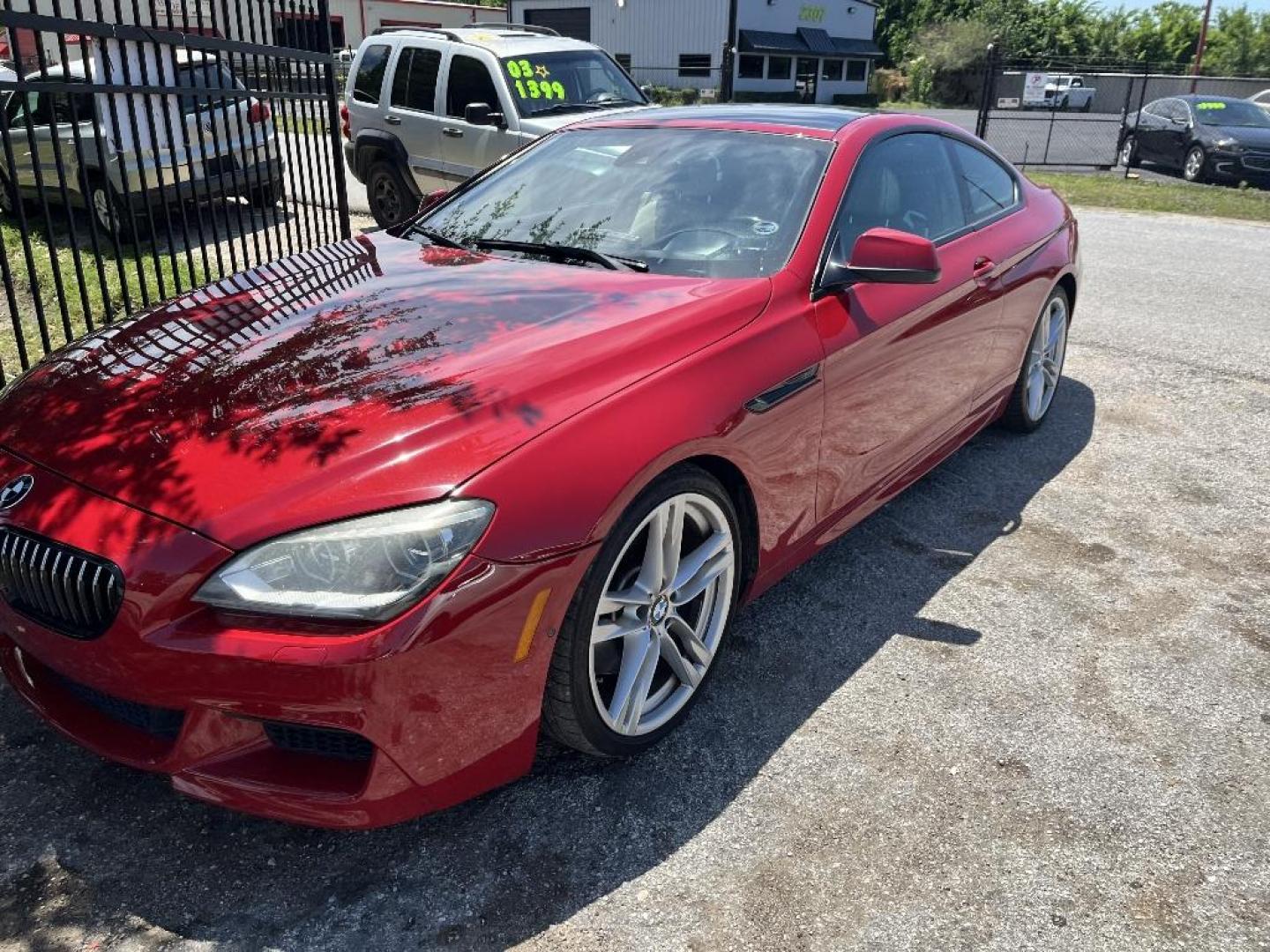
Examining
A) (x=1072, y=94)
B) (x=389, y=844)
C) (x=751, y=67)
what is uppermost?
(x=751, y=67)

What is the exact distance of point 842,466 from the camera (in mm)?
3264

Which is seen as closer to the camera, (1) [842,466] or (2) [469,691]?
(2) [469,691]

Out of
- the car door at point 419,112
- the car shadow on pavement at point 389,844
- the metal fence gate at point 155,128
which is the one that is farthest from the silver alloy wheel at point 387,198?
the car shadow on pavement at point 389,844

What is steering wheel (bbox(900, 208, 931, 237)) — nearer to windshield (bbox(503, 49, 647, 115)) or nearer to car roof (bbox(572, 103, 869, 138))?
car roof (bbox(572, 103, 869, 138))

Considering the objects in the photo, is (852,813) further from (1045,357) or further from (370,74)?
(370,74)

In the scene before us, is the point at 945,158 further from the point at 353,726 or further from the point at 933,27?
the point at 933,27

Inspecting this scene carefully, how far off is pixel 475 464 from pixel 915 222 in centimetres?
236

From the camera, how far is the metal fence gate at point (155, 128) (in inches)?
164

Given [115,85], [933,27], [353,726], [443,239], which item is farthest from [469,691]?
[933,27]

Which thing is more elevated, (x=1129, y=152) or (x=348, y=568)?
(x=348, y=568)

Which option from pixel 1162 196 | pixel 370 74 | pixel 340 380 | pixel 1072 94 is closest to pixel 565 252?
pixel 340 380

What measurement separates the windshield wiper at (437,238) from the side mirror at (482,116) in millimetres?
5561

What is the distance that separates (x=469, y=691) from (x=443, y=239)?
81.6 inches

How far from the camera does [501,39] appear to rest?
9734 millimetres
